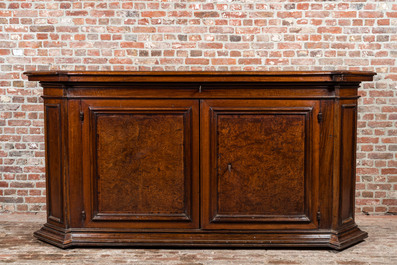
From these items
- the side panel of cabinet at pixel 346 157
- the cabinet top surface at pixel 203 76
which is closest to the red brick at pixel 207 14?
the cabinet top surface at pixel 203 76

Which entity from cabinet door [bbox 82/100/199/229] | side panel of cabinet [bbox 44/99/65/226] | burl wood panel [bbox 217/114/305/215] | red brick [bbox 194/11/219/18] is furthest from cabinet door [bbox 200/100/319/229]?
red brick [bbox 194/11/219/18]

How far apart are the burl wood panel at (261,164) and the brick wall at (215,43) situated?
3.45ft

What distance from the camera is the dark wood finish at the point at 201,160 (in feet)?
Answer: 10.2

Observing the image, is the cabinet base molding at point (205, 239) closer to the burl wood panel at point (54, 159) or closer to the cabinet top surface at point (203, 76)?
the burl wood panel at point (54, 159)

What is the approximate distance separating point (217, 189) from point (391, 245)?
4.25ft

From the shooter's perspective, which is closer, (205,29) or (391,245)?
(391,245)

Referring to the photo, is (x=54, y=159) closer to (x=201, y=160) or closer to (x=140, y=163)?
(x=140, y=163)

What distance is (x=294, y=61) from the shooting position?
159 inches

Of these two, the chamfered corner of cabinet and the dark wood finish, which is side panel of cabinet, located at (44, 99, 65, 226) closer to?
the dark wood finish

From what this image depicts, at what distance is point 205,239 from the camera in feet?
10.5

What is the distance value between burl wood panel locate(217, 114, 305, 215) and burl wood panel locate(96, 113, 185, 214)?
12.0 inches

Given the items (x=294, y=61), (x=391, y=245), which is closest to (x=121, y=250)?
(x=391, y=245)

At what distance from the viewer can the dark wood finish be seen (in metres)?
3.12

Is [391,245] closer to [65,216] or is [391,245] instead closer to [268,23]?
[268,23]
